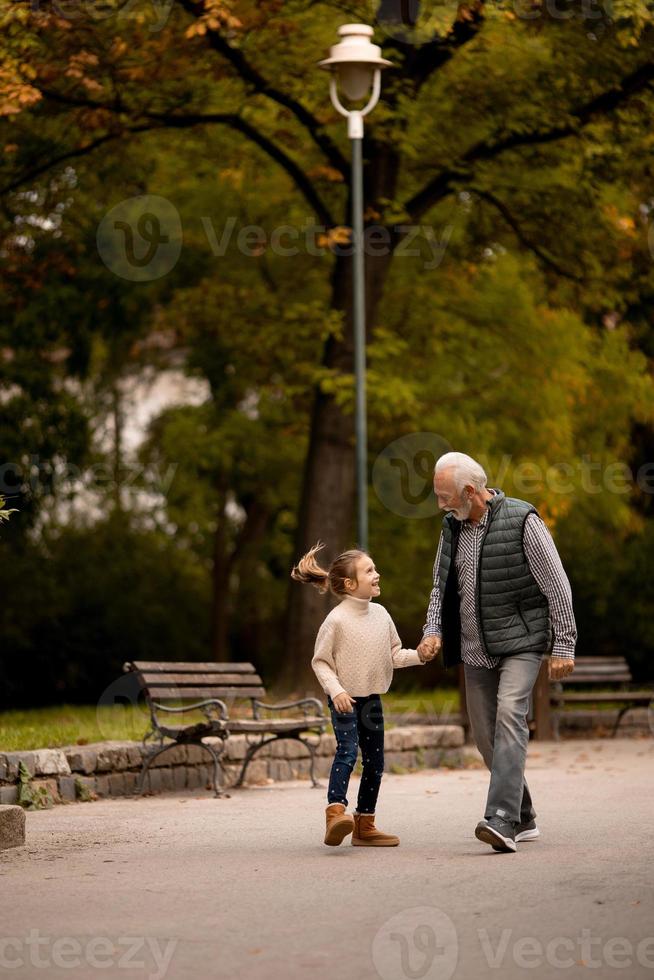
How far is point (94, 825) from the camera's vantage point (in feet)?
32.3

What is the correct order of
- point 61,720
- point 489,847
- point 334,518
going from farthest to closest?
point 334,518, point 61,720, point 489,847

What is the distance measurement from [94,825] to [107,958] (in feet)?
13.6

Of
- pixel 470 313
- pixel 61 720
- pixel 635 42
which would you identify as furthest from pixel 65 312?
pixel 635 42

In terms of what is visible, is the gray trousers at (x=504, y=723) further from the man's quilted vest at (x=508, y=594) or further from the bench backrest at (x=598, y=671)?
the bench backrest at (x=598, y=671)

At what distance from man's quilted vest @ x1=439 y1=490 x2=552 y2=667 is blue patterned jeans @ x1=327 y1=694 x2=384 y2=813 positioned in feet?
2.27

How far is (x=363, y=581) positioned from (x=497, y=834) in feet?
4.76

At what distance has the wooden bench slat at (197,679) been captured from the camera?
1220 cm

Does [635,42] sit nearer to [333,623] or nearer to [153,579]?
[333,623]

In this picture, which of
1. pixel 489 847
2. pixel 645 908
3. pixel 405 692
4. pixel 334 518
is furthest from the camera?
pixel 405 692

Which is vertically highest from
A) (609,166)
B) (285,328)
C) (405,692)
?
(609,166)

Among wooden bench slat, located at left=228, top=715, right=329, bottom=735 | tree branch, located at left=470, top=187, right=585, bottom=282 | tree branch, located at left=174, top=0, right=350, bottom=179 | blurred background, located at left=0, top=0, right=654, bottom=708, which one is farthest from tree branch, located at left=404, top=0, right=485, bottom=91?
wooden bench slat, located at left=228, top=715, right=329, bottom=735

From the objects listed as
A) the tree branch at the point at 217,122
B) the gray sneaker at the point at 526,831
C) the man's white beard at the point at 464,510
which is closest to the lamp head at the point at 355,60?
the tree branch at the point at 217,122

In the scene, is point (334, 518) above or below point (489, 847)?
above

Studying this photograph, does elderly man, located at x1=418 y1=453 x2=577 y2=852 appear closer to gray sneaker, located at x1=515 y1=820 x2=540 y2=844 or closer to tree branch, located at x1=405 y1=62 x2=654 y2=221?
gray sneaker, located at x1=515 y1=820 x2=540 y2=844
